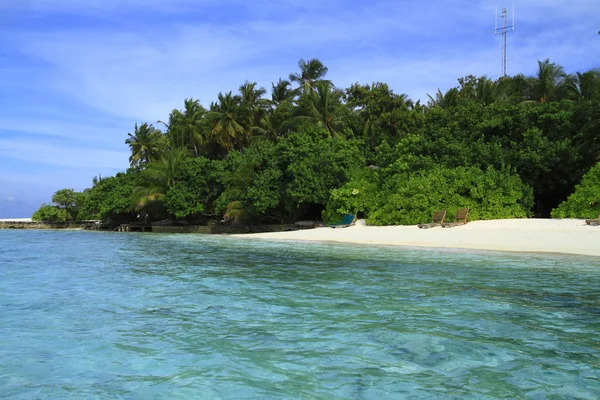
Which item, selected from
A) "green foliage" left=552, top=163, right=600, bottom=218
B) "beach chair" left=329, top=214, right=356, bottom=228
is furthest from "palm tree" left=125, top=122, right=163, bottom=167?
"green foliage" left=552, top=163, right=600, bottom=218

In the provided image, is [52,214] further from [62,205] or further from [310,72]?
[310,72]

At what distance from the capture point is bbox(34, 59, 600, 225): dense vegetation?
23.7 metres

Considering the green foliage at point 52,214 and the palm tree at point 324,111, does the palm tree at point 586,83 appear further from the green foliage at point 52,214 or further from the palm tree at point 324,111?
the green foliage at point 52,214

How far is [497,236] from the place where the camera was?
A: 17.0m

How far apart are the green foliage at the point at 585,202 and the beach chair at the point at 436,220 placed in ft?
16.1

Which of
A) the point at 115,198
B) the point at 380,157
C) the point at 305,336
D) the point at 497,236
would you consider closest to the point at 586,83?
the point at 380,157

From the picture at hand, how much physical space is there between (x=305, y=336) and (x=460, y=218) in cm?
1760

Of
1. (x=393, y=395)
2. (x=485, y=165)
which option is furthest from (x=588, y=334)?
(x=485, y=165)

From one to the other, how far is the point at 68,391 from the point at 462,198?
21571 millimetres

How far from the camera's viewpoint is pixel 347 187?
92.0 feet

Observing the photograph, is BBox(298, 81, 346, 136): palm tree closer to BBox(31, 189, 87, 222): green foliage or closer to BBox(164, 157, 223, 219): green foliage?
BBox(164, 157, 223, 219): green foliage

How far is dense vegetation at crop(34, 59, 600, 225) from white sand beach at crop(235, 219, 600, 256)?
250cm

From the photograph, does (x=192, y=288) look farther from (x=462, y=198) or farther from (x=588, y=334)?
(x=462, y=198)

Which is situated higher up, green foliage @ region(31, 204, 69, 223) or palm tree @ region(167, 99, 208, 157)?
palm tree @ region(167, 99, 208, 157)
